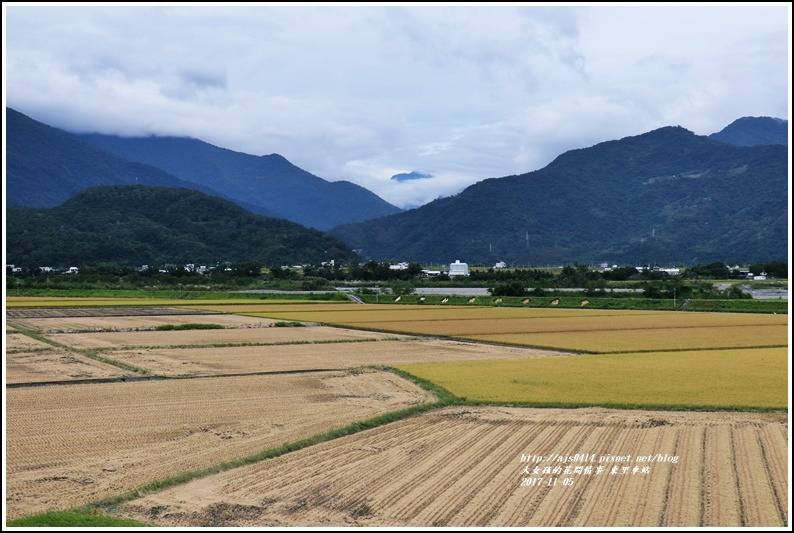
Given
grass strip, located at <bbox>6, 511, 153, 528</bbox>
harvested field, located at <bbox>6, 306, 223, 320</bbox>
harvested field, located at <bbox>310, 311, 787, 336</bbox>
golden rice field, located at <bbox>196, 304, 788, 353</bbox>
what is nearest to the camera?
grass strip, located at <bbox>6, 511, 153, 528</bbox>

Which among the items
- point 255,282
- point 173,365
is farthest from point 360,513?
point 255,282

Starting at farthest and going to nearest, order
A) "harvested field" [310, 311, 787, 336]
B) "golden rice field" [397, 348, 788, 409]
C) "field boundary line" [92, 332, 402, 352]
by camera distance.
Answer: "harvested field" [310, 311, 787, 336], "field boundary line" [92, 332, 402, 352], "golden rice field" [397, 348, 788, 409]

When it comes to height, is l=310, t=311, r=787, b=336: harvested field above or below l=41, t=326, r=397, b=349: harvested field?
above

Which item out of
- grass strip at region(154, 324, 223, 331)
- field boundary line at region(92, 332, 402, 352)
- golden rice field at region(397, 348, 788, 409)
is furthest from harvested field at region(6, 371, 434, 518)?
grass strip at region(154, 324, 223, 331)

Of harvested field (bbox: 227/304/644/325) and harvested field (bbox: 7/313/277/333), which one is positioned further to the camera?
harvested field (bbox: 227/304/644/325)

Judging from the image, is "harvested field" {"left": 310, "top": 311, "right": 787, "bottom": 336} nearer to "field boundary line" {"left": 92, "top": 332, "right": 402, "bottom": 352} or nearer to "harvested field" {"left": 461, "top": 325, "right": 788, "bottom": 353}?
"harvested field" {"left": 461, "top": 325, "right": 788, "bottom": 353}

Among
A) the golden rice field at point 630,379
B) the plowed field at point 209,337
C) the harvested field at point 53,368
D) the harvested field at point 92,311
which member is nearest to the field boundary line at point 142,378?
the harvested field at point 53,368

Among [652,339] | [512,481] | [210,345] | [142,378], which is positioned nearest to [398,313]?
[652,339]
